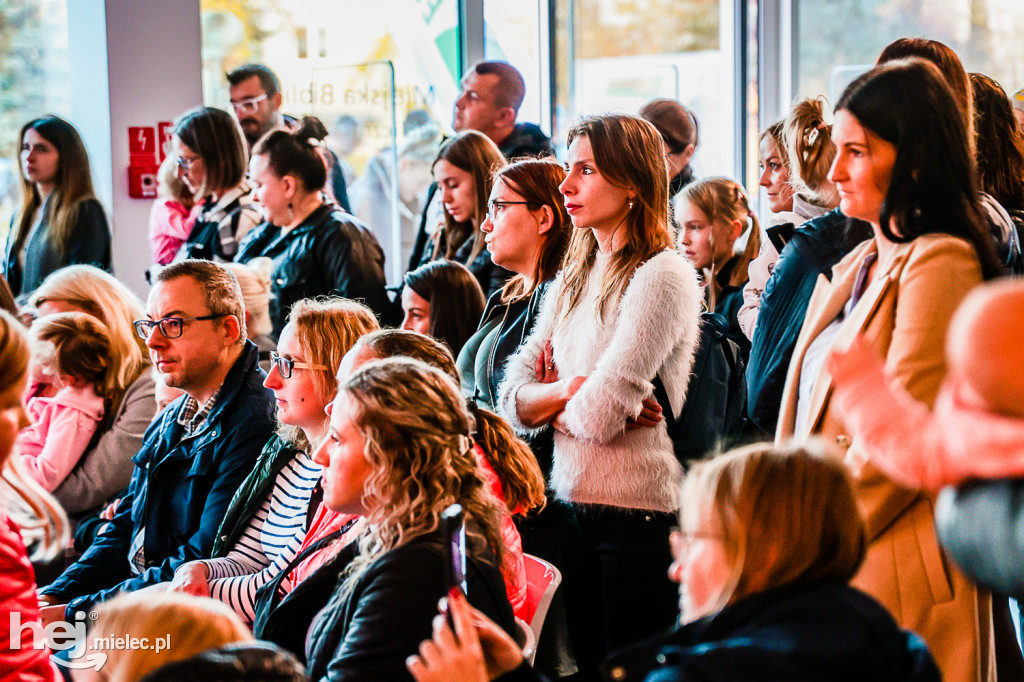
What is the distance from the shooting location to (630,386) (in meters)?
2.31

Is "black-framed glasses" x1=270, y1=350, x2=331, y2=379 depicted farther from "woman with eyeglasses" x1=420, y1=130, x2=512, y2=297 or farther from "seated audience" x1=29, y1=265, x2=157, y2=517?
"woman with eyeglasses" x1=420, y1=130, x2=512, y2=297

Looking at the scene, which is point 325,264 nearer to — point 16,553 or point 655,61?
point 16,553

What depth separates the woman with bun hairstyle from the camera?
3.78m

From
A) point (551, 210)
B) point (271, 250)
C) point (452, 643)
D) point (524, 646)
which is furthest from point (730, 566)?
point (271, 250)

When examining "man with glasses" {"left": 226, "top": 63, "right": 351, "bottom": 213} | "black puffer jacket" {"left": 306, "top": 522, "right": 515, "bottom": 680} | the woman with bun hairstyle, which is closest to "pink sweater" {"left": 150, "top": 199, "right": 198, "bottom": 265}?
"man with glasses" {"left": 226, "top": 63, "right": 351, "bottom": 213}

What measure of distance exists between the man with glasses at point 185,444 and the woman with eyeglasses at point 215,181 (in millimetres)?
1319

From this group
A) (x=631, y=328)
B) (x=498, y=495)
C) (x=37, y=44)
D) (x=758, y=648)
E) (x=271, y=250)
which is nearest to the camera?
(x=758, y=648)

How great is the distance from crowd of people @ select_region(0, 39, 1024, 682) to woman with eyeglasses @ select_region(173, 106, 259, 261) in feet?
0.18

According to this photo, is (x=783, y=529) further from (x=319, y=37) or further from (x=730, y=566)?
(x=319, y=37)

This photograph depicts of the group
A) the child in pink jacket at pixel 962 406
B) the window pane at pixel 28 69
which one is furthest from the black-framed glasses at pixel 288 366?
the window pane at pixel 28 69

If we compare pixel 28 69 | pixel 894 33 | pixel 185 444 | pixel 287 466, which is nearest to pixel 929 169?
pixel 287 466

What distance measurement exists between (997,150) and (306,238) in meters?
2.30

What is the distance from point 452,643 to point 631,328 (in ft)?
3.63

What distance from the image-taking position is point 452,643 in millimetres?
1385
